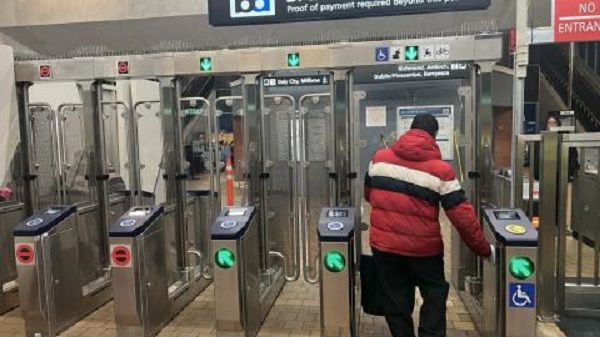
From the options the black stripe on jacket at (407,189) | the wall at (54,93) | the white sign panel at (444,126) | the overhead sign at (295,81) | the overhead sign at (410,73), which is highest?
the overhead sign at (410,73)

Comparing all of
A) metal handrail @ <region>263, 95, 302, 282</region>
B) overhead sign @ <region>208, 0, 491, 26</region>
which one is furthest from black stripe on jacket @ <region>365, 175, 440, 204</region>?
metal handrail @ <region>263, 95, 302, 282</region>

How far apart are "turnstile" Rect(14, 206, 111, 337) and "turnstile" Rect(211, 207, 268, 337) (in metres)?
1.21

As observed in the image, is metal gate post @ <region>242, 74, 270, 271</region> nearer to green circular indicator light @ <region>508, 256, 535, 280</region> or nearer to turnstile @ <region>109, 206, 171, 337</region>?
turnstile @ <region>109, 206, 171, 337</region>

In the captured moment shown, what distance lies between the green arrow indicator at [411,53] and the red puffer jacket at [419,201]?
3.07 ft

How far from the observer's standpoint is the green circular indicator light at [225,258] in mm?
3125

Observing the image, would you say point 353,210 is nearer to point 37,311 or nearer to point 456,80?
point 37,311

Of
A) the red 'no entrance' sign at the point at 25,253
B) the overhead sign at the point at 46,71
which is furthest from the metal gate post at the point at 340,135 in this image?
the overhead sign at the point at 46,71

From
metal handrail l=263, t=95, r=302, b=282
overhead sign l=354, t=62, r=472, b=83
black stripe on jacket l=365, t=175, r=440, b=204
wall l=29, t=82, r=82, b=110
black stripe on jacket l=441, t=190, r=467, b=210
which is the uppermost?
overhead sign l=354, t=62, r=472, b=83

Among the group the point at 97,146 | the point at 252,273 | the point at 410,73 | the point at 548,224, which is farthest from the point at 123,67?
the point at 410,73

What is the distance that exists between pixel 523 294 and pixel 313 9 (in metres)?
2.30

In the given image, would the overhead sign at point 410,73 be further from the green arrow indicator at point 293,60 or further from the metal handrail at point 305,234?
the green arrow indicator at point 293,60

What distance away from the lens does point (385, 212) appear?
9.15 ft

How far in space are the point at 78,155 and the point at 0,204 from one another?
81 cm

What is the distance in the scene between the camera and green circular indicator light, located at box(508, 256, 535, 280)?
106 inches
